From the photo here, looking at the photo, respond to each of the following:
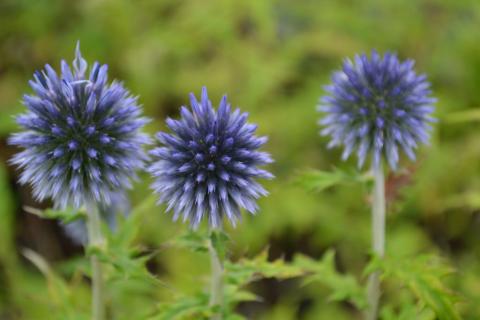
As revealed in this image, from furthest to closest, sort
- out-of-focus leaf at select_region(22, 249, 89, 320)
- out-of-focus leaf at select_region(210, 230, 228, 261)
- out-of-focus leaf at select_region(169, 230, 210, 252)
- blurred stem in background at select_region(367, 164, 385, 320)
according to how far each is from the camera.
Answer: out-of-focus leaf at select_region(22, 249, 89, 320) → blurred stem in background at select_region(367, 164, 385, 320) → out-of-focus leaf at select_region(169, 230, 210, 252) → out-of-focus leaf at select_region(210, 230, 228, 261)

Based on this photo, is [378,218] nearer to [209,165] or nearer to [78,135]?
[209,165]

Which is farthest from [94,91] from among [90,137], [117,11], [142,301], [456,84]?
[456,84]

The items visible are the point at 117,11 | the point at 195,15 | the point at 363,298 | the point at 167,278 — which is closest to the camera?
the point at 363,298

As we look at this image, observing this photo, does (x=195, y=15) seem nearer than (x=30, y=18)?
Yes

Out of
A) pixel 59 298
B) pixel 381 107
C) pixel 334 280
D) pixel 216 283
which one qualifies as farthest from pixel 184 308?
pixel 381 107

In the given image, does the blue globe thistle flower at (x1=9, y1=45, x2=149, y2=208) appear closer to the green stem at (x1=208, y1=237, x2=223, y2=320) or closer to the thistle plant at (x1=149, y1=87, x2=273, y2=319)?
the thistle plant at (x1=149, y1=87, x2=273, y2=319)

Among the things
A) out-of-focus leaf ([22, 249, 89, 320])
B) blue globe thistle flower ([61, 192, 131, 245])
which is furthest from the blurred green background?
out-of-focus leaf ([22, 249, 89, 320])

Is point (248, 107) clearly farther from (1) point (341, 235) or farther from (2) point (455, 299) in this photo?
(2) point (455, 299)
